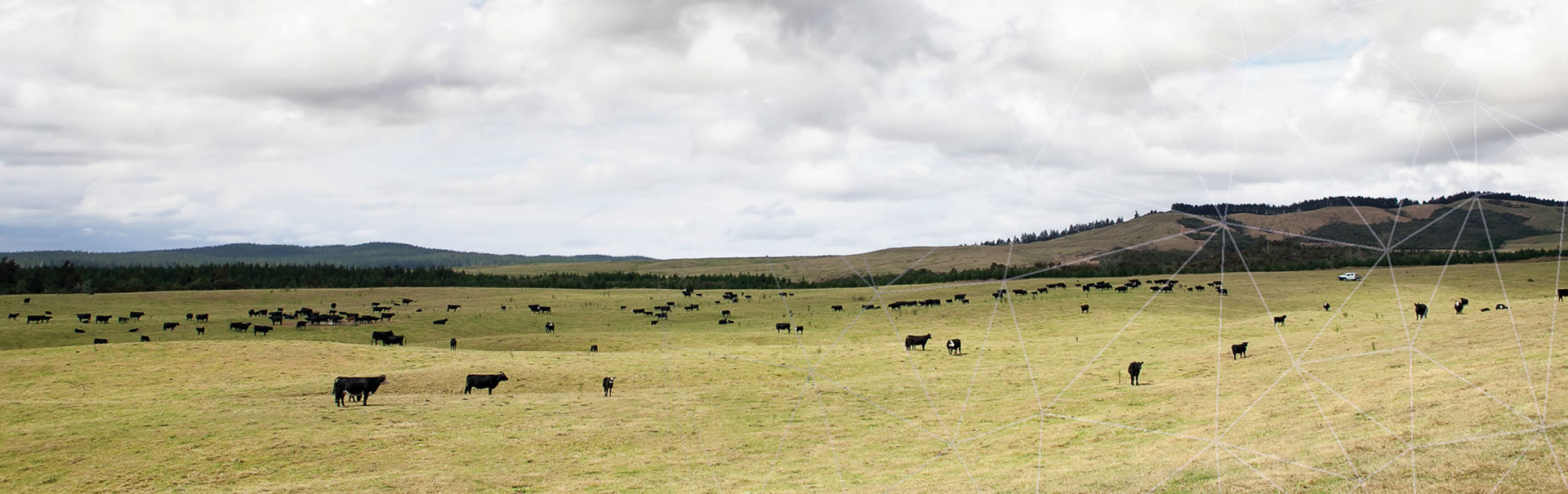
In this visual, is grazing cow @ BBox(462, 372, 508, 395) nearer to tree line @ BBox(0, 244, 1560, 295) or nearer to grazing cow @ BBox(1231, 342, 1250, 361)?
grazing cow @ BBox(1231, 342, 1250, 361)

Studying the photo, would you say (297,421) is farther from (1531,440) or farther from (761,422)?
(1531,440)

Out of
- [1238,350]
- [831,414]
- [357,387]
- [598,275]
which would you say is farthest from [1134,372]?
[598,275]

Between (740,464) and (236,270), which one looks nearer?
(740,464)

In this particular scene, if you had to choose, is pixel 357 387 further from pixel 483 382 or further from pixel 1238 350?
pixel 1238 350

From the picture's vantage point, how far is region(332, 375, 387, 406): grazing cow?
28.5 meters

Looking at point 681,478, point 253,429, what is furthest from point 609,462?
point 253,429

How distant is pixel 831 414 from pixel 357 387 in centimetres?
1597

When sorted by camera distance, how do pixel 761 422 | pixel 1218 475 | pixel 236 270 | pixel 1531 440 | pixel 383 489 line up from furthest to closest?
pixel 236 270 → pixel 761 422 → pixel 383 489 → pixel 1218 475 → pixel 1531 440

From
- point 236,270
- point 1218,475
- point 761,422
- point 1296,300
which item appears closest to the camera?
point 1218,475

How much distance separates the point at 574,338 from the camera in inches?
1971

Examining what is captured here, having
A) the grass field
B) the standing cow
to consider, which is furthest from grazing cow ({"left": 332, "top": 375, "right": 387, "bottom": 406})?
the standing cow

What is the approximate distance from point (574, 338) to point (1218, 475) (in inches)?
1620

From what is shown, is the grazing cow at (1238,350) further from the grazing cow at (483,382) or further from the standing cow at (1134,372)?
the grazing cow at (483,382)

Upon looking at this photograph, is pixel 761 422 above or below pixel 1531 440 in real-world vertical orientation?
below
